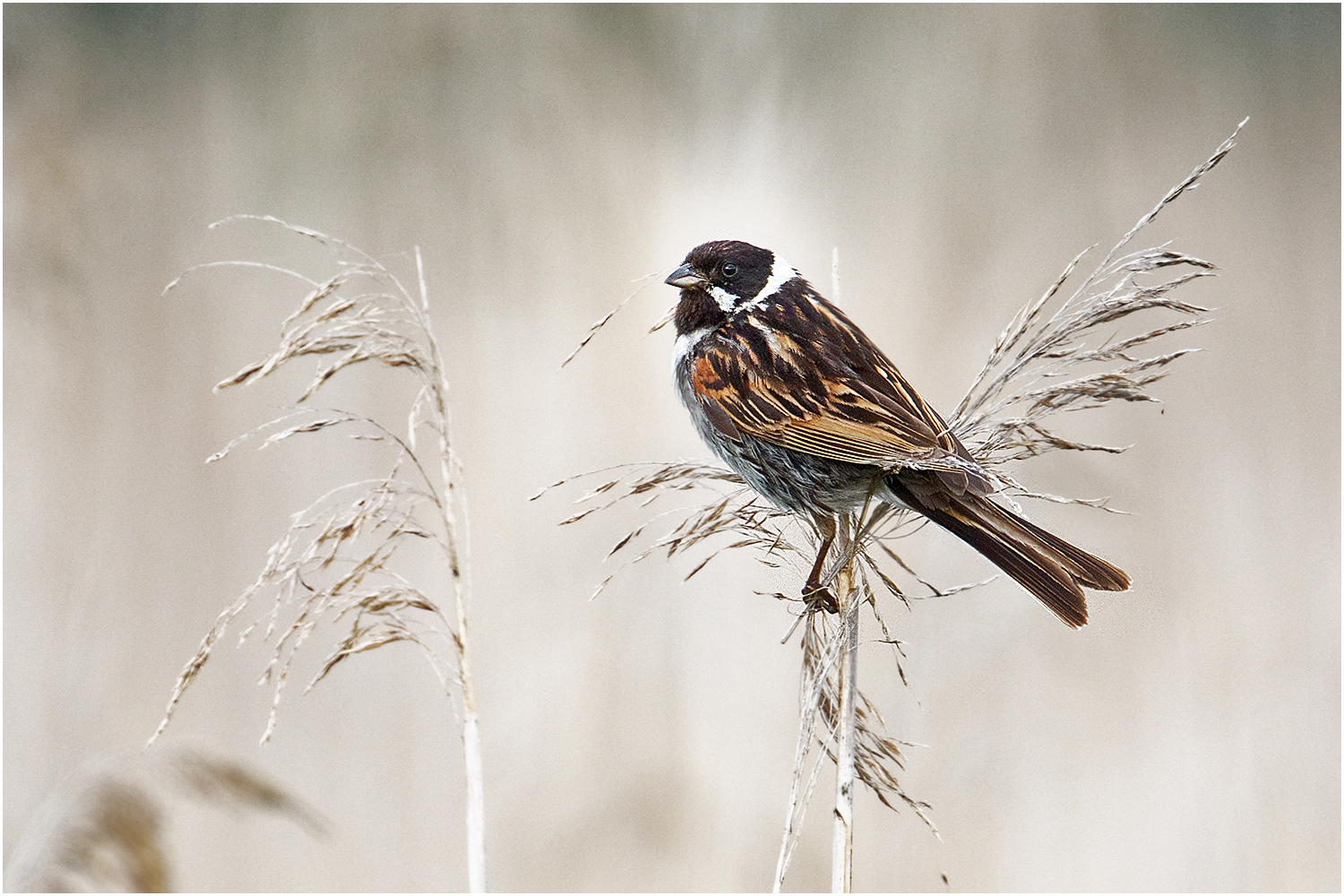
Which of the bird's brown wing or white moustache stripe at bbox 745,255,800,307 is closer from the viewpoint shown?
the bird's brown wing

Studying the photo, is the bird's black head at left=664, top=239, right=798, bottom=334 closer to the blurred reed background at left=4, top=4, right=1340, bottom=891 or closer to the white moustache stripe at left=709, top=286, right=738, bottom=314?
the white moustache stripe at left=709, top=286, right=738, bottom=314

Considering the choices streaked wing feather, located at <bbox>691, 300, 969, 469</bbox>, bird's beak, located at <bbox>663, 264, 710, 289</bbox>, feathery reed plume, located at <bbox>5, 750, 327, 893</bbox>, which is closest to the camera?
feathery reed plume, located at <bbox>5, 750, 327, 893</bbox>

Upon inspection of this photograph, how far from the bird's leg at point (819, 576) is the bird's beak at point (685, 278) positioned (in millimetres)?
512

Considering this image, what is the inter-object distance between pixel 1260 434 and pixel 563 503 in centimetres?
197

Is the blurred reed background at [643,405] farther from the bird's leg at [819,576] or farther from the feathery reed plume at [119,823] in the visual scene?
the feathery reed plume at [119,823]

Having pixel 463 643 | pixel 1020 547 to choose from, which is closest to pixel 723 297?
pixel 1020 547

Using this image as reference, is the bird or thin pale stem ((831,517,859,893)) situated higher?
the bird

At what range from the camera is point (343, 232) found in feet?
9.14

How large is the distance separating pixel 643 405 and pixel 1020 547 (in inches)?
60.1

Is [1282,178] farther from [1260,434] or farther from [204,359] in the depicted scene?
[204,359]

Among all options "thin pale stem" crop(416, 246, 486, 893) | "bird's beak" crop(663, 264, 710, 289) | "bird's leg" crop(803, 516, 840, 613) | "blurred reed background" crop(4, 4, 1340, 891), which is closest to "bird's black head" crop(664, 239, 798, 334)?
"bird's beak" crop(663, 264, 710, 289)

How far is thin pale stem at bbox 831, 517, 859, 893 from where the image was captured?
134 cm

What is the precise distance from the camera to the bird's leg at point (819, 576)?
5.04 ft

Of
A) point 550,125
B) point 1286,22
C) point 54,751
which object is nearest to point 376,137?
point 550,125
